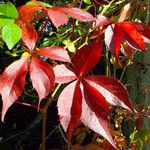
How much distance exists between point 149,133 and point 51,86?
1.37 feet

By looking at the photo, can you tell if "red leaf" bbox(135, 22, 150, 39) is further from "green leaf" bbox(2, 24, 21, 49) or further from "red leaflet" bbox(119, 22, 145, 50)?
"green leaf" bbox(2, 24, 21, 49)

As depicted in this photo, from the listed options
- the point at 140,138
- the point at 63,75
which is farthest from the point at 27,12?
the point at 140,138

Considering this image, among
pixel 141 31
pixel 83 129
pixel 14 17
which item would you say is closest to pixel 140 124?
pixel 83 129

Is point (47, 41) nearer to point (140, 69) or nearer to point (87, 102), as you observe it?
point (140, 69)

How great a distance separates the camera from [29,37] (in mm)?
635

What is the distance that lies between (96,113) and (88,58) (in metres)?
0.10

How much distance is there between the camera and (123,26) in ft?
2.14

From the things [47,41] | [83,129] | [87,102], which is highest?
[87,102]

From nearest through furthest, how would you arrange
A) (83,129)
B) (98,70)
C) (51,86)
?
(51,86) < (83,129) < (98,70)

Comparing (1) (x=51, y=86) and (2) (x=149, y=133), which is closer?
(1) (x=51, y=86)

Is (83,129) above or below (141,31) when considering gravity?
below

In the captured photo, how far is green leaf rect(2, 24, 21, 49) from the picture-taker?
628 mm

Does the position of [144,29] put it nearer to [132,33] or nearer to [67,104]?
[132,33]

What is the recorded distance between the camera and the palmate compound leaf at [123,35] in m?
0.63
